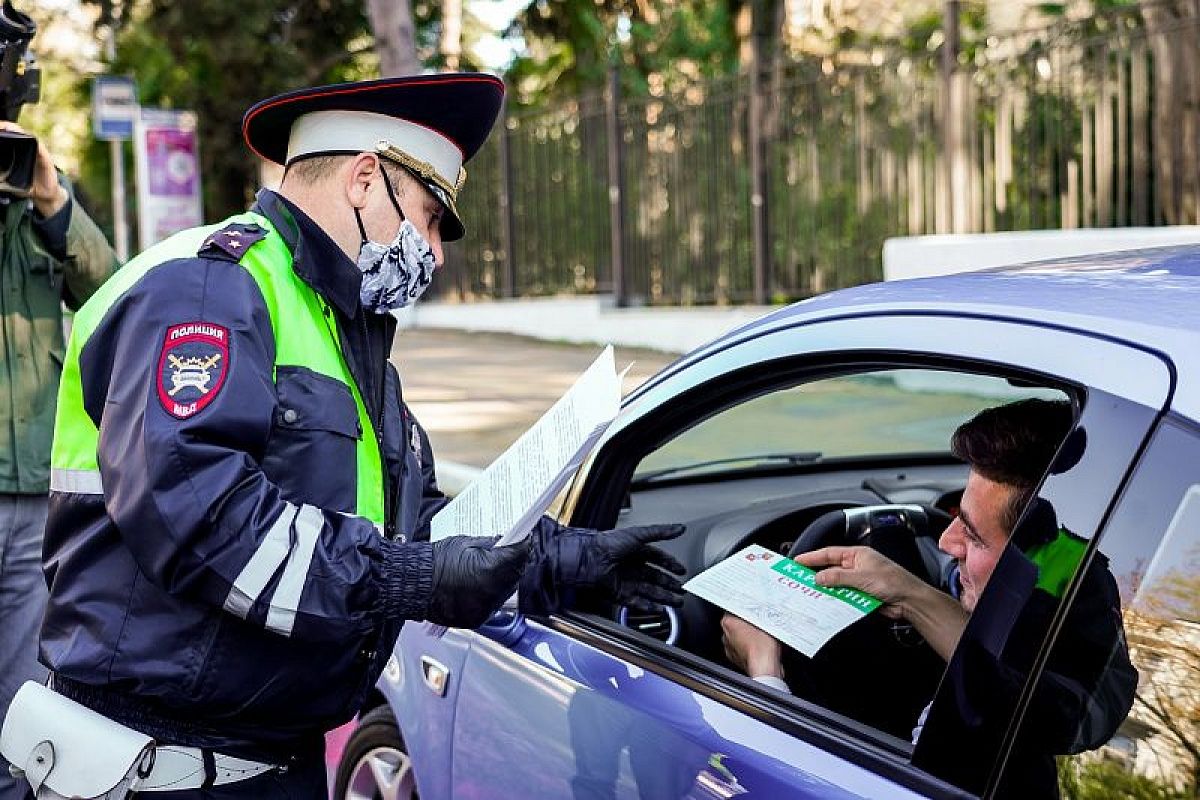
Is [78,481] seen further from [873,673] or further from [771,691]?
[873,673]

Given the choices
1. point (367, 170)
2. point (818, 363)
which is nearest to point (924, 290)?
point (818, 363)

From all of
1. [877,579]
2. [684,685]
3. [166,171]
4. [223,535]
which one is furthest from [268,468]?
[166,171]

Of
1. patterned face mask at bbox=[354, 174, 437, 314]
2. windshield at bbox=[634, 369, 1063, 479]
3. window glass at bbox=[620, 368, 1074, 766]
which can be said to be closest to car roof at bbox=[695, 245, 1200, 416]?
window glass at bbox=[620, 368, 1074, 766]

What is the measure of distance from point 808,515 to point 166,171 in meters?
13.4

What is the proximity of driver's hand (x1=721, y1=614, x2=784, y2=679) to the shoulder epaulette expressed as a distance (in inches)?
39.7

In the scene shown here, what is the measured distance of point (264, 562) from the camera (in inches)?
73.3

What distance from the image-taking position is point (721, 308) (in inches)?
509

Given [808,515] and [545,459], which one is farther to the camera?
[808,515]

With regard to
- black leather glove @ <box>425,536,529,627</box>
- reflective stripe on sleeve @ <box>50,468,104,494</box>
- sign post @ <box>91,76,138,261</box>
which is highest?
sign post @ <box>91,76,138,261</box>

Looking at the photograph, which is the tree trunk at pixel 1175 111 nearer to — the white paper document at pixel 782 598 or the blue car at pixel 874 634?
the blue car at pixel 874 634

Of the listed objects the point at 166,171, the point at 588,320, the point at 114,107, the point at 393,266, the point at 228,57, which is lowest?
the point at 588,320

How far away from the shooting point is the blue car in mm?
1496

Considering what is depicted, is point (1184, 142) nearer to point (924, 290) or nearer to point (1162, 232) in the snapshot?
point (1162, 232)

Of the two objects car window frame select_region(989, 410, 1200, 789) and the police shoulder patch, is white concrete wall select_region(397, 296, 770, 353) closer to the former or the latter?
the police shoulder patch
